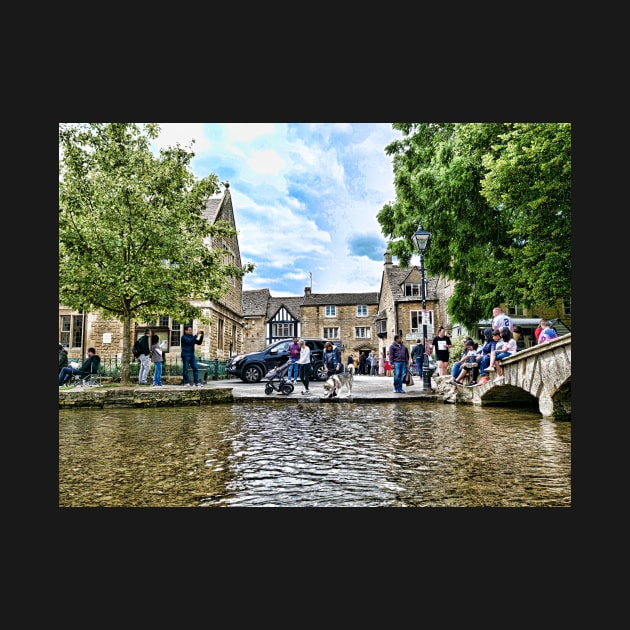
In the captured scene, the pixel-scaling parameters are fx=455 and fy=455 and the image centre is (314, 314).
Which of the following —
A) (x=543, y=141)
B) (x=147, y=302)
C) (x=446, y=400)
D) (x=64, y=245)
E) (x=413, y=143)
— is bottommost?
(x=446, y=400)

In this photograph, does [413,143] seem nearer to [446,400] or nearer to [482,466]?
[446,400]

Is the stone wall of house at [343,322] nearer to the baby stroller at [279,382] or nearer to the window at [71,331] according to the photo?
the window at [71,331]

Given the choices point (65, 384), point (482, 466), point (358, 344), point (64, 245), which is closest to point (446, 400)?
point (482, 466)

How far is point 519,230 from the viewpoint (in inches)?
381

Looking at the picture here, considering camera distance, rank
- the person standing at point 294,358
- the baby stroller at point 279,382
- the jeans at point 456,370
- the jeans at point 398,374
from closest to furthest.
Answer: the jeans at point 456,370
the baby stroller at point 279,382
the jeans at point 398,374
the person standing at point 294,358

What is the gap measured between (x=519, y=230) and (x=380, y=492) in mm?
8214

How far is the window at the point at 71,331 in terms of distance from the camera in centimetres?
1206

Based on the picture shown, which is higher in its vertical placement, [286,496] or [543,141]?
[543,141]

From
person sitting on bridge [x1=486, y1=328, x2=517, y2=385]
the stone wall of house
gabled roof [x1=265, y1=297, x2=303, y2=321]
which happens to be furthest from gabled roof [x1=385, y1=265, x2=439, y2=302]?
person sitting on bridge [x1=486, y1=328, x2=517, y2=385]

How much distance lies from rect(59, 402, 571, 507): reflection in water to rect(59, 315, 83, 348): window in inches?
222

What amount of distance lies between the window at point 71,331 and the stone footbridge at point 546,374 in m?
10.2

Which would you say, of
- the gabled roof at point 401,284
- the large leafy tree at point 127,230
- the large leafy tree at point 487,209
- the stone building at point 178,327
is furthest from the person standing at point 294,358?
the gabled roof at point 401,284

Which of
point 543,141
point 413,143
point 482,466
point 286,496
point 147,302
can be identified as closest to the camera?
point 286,496

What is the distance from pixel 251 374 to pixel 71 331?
5571 millimetres
